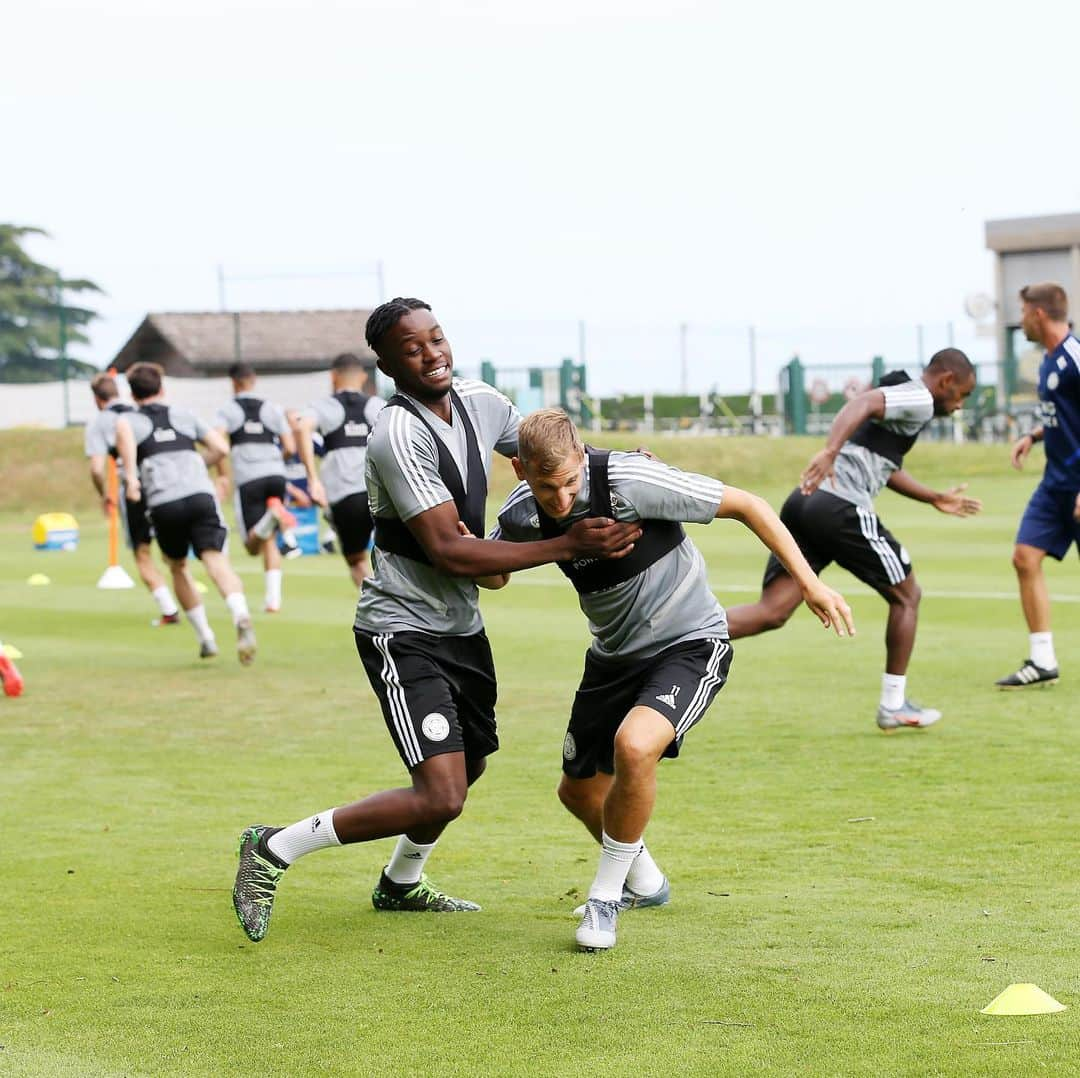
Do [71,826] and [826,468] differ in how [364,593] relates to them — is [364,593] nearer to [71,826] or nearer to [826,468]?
[71,826]

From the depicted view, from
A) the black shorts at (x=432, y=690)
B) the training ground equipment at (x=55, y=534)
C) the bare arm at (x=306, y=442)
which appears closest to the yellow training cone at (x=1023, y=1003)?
the black shorts at (x=432, y=690)

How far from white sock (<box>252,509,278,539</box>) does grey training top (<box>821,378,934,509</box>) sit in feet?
25.9

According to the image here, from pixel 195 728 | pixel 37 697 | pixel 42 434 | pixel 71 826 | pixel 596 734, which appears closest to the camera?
pixel 596 734

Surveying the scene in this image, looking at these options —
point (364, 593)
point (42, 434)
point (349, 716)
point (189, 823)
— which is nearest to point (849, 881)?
point (364, 593)

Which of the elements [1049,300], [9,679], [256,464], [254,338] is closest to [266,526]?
[256,464]

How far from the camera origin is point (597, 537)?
5.15m

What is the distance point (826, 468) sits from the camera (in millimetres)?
8797

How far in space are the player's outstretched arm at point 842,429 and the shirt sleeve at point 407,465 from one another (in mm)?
3647

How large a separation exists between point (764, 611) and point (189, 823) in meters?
3.10

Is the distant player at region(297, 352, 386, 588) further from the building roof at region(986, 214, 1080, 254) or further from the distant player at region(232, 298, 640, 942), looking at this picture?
the building roof at region(986, 214, 1080, 254)

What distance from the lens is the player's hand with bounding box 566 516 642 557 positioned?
5.15 meters

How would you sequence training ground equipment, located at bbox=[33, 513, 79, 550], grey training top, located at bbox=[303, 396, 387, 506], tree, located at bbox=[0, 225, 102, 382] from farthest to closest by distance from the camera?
tree, located at bbox=[0, 225, 102, 382] < training ground equipment, located at bbox=[33, 513, 79, 550] < grey training top, located at bbox=[303, 396, 387, 506]

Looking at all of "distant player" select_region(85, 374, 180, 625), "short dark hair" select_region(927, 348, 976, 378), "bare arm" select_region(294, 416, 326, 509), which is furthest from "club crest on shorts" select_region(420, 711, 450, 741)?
"distant player" select_region(85, 374, 180, 625)

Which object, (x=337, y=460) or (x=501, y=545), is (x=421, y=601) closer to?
(x=501, y=545)
